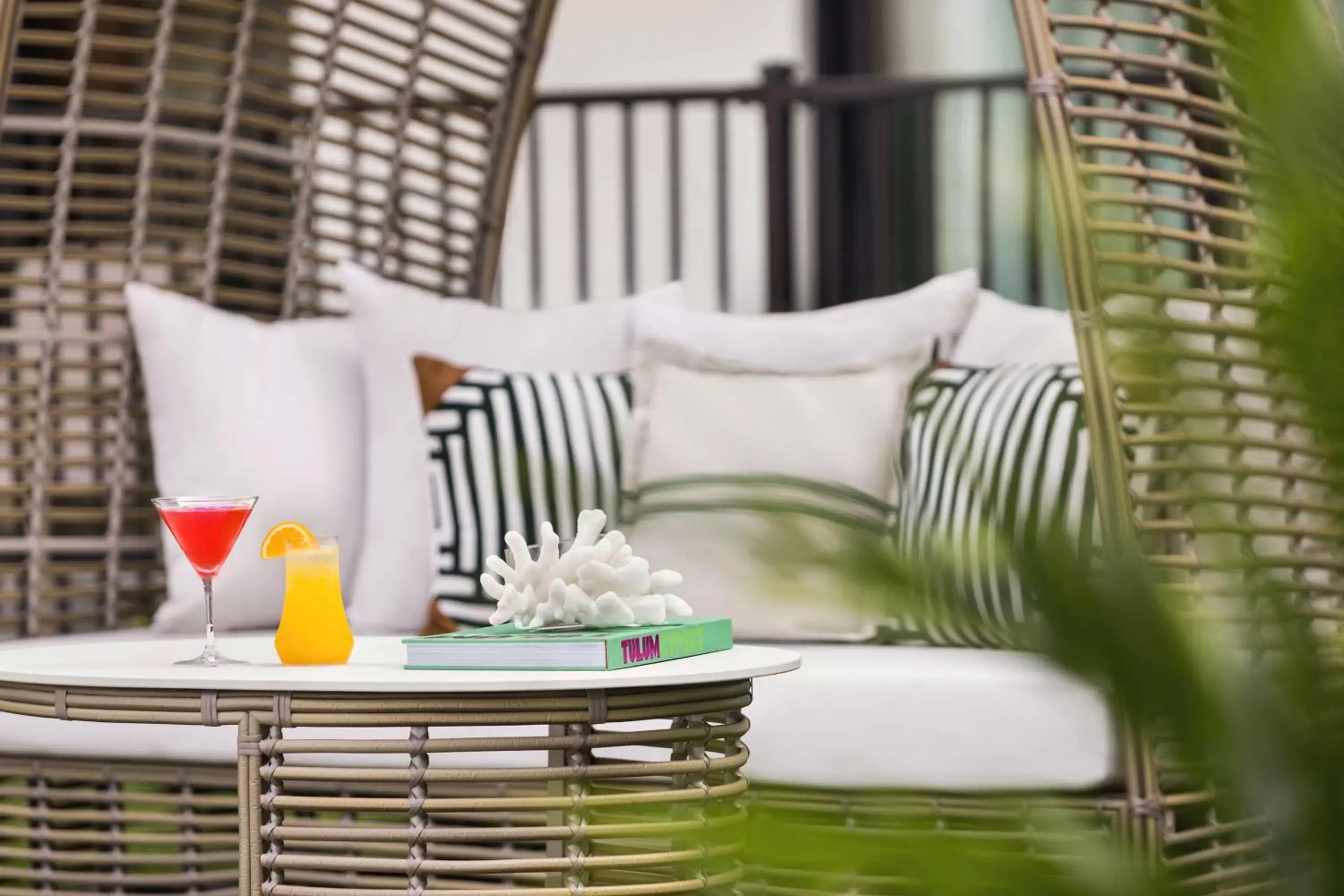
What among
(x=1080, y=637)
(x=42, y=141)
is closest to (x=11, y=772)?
(x=42, y=141)

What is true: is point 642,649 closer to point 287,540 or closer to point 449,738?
point 449,738

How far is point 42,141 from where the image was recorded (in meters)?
3.35

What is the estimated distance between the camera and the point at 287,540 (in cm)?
158

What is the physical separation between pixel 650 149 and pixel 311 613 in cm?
280

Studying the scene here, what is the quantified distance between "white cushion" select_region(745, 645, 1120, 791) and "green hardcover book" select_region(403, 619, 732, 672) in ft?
1.14

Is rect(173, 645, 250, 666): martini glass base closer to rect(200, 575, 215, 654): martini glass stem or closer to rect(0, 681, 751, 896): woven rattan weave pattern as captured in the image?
rect(200, 575, 215, 654): martini glass stem

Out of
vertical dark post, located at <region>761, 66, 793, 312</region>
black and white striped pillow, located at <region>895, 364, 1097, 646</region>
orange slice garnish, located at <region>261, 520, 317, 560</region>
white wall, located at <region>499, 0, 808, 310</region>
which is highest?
white wall, located at <region>499, 0, 808, 310</region>

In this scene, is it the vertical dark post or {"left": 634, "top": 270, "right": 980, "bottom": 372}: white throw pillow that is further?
the vertical dark post

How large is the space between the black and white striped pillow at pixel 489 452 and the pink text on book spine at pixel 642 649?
0.74 meters

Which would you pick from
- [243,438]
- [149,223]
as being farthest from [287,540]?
[149,223]

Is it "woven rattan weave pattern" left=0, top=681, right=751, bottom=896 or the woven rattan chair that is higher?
the woven rattan chair

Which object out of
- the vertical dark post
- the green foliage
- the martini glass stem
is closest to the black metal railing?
the vertical dark post

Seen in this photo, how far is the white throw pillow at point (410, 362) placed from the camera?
92.7 inches

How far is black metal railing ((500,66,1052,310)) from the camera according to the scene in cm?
305
